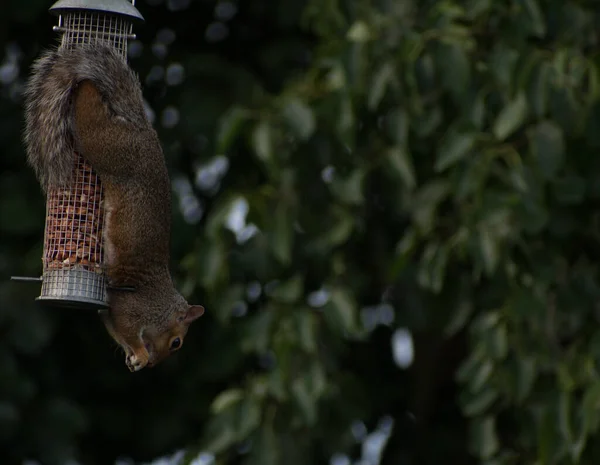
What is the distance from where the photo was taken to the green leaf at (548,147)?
134 inches

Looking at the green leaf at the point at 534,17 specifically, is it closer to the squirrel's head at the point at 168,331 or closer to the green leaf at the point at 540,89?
the green leaf at the point at 540,89

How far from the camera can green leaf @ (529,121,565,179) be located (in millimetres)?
3402

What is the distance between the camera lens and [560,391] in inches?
139

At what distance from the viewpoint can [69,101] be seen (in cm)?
234

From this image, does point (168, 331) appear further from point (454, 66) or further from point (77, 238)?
point (454, 66)

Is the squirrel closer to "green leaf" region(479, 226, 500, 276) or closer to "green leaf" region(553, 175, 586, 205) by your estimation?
"green leaf" region(479, 226, 500, 276)

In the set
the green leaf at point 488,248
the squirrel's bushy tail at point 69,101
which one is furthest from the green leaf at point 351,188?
the squirrel's bushy tail at point 69,101

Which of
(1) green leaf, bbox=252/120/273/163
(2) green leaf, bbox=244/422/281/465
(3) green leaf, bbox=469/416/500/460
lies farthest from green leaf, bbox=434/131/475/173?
(2) green leaf, bbox=244/422/281/465

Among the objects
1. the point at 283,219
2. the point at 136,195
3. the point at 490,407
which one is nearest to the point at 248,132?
the point at 283,219

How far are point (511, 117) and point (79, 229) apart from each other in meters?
1.33

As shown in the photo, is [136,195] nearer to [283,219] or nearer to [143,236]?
[143,236]

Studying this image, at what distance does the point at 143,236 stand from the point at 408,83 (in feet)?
4.68

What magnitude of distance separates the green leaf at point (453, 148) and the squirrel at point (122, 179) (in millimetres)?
1223

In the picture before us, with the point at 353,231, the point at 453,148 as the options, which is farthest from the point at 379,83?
the point at 353,231
